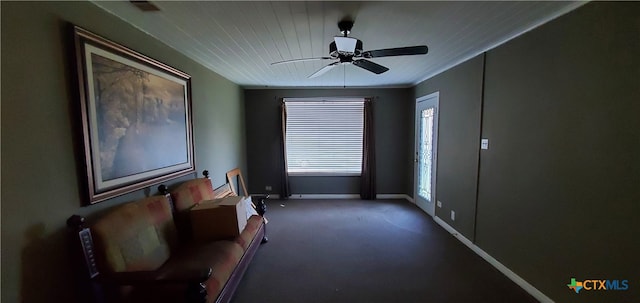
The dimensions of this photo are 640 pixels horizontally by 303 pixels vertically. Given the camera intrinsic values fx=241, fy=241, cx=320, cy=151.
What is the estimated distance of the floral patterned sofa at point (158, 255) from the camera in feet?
4.79

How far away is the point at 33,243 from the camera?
131 cm

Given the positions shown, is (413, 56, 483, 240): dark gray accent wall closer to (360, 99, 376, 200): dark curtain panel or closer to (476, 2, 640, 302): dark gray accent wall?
(476, 2, 640, 302): dark gray accent wall

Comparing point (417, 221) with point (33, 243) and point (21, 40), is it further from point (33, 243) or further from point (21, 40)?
point (21, 40)

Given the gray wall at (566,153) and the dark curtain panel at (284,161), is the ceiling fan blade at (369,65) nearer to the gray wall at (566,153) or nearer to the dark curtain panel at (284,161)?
the gray wall at (566,153)

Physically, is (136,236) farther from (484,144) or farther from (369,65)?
(484,144)

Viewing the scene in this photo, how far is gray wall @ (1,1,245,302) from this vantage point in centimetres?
121

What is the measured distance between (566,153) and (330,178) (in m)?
3.84

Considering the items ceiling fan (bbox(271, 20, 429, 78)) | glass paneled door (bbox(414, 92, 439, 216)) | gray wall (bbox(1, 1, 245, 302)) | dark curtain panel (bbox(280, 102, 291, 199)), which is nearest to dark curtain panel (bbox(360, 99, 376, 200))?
glass paneled door (bbox(414, 92, 439, 216))

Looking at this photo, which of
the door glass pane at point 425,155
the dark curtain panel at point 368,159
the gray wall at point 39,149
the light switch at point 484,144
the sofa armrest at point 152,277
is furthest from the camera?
the dark curtain panel at point 368,159

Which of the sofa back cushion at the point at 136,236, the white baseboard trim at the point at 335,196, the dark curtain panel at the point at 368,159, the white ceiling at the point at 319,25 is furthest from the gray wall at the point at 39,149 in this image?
the dark curtain panel at the point at 368,159

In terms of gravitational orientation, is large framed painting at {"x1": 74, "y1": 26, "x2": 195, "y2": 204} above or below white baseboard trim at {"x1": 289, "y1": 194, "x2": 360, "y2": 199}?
above

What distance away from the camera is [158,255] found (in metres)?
1.88

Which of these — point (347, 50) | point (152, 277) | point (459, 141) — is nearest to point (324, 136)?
point (459, 141)

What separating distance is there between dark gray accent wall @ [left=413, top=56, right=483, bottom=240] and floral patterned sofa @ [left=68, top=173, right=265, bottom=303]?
2682 mm
